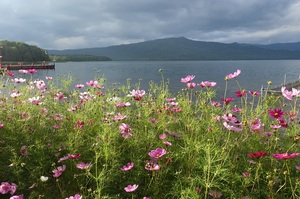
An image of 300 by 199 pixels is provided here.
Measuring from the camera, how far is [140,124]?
3.55 m

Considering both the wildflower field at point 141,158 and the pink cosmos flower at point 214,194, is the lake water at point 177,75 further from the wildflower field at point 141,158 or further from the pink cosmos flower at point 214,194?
the pink cosmos flower at point 214,194

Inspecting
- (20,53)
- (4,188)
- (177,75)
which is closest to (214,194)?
(4,188)

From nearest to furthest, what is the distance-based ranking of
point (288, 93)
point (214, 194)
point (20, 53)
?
point (214, 194), point (288, 93), point (20, 53)

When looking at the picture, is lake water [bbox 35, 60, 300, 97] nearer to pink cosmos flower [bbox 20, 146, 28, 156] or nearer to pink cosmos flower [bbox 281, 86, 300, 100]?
pink cosmos flower [bbox 20, 146, 28, 156]

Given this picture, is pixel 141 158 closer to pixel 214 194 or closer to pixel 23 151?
pixel 214 194

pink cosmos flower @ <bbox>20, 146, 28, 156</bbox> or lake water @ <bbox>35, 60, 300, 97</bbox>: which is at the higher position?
pink cosmos flower @ <bbox>20, 146, 28, 156</bbox>

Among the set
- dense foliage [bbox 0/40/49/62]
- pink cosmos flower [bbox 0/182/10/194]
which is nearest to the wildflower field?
pink cosmos flower [bbox 0/182/10/194]

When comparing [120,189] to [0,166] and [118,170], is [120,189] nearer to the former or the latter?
[118,170]

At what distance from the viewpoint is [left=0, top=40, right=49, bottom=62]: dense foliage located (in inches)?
3781

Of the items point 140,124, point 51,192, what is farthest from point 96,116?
point 51,192

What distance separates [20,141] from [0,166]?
1.34 ft

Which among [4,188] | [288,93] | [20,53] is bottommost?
[4,188]

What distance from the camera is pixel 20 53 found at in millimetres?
100688

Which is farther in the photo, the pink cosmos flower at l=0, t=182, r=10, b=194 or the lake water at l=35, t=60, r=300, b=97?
the lake water at l=35, t=60, r=300, b=97
